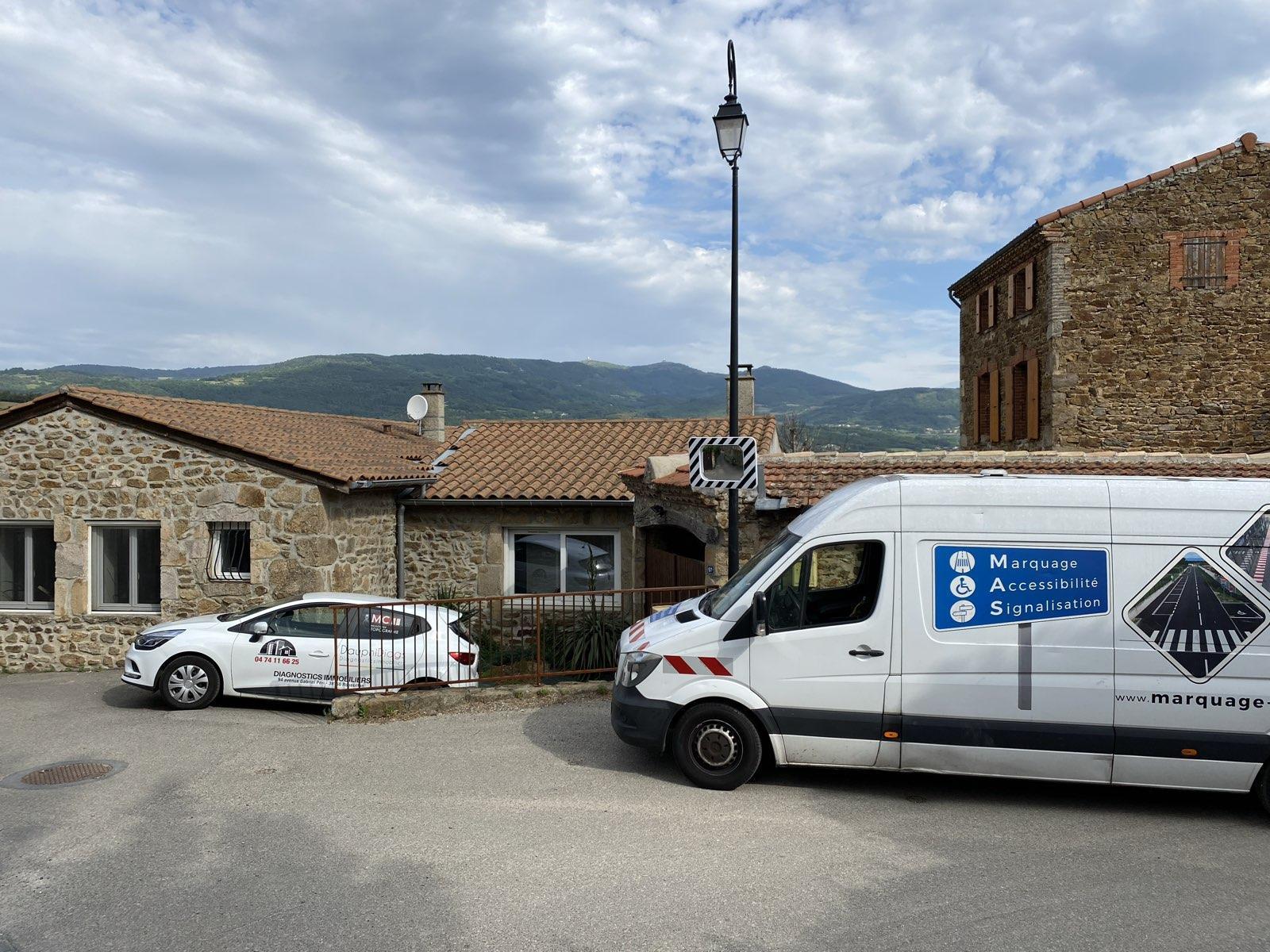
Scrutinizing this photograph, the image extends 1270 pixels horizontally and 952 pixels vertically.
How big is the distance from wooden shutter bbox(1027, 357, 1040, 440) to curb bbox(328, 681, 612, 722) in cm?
1383

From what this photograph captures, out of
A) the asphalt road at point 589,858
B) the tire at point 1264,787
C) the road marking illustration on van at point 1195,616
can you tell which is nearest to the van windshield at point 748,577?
the asphalt road at point 589,858

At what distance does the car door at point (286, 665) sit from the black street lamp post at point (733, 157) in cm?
457

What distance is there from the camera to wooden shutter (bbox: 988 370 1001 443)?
72.2ft

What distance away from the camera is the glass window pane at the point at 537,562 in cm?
1600

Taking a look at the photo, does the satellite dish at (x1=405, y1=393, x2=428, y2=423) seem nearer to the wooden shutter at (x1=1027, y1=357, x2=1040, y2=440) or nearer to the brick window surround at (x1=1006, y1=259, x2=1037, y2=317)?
the wooden shutter at (x1=1027, y1=357, x2=1040, y2=440)

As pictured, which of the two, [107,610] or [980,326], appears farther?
[980,326]

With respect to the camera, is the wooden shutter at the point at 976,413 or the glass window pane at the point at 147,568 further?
the wooden shutter at the point at 976,413

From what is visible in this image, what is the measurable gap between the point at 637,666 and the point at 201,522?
9.56 meters

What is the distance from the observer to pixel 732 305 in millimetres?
9922

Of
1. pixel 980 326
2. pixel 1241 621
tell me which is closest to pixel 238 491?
pixel 1241 621

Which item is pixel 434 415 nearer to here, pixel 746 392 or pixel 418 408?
pixel 418 408

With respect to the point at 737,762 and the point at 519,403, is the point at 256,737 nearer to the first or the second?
the point at 737,762

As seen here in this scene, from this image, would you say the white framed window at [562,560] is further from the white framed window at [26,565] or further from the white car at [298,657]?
the white framed window at [26,565]

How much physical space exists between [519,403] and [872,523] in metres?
150
